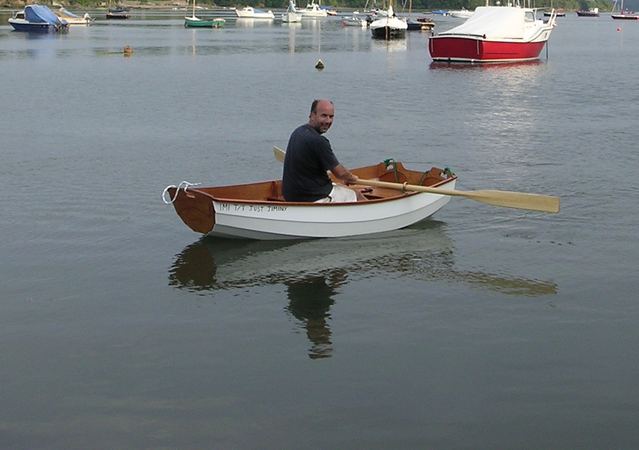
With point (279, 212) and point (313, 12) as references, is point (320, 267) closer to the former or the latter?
point (279, 212)

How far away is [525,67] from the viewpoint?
6162cm

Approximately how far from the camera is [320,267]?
15633 millimetres

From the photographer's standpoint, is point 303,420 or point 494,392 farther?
point 494,392

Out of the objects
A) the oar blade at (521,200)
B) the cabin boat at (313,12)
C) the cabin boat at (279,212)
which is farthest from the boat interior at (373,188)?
the cabin boat at (313,12)

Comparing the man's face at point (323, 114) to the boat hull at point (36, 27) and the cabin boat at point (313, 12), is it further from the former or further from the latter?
the cabin boat at point (313, 12)

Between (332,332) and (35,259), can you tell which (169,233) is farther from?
(332,332)

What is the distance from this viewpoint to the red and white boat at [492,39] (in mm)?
62500

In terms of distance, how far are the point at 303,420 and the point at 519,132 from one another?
75.0 ft

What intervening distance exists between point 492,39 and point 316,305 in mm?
51716

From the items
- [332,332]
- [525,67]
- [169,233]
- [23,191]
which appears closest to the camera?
[332,332]

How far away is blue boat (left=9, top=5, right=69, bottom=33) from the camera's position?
108 meters

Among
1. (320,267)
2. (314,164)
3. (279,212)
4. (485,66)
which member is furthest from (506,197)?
(485,66)

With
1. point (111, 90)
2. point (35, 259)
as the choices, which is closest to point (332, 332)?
point (35, 259)

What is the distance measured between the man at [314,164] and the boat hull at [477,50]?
47757 millimetres
